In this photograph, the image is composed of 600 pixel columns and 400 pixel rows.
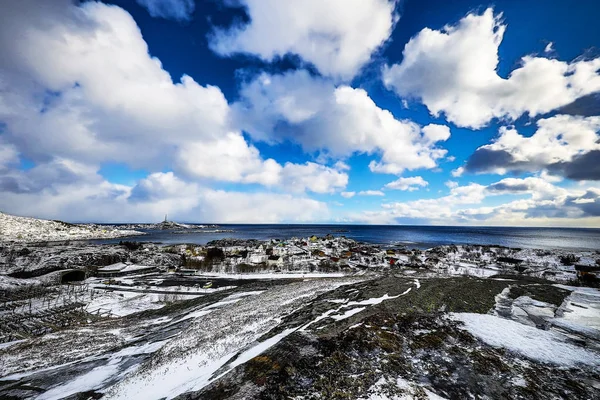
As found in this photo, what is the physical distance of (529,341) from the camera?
9750 mm

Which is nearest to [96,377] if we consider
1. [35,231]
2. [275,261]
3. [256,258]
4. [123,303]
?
[123,303]

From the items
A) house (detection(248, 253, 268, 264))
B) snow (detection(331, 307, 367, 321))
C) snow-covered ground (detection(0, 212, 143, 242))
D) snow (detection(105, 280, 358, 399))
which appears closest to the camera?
snow (detection(105, 280, 358, 399))

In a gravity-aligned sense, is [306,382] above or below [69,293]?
above

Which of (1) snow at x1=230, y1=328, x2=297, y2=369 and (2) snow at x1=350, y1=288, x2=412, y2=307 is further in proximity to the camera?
(2) snow at x1=350, y1=288, x2=412, y2=307

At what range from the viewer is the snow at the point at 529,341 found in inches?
335

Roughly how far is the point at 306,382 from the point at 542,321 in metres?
14.4

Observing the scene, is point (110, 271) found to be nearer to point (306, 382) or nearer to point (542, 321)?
point (306, 382)

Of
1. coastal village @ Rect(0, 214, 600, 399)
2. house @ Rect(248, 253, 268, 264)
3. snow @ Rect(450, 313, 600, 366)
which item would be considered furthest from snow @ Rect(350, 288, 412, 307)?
house @ Rect(248, 253, 268, 264)

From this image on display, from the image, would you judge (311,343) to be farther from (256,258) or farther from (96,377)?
(256,258)

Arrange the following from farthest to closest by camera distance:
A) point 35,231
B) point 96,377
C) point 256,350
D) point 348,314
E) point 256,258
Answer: point 35,231 < point 256,258 < point 348,314 < point 96,377 < point 256,350

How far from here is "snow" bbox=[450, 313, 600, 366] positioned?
27.9 feet

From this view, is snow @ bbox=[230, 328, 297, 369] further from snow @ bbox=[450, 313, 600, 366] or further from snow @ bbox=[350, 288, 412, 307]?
snow @ bbox=[450, 313, 600, 366]

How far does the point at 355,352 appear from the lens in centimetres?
859

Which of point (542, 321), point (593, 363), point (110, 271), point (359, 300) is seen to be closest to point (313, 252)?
point (110, 271)
